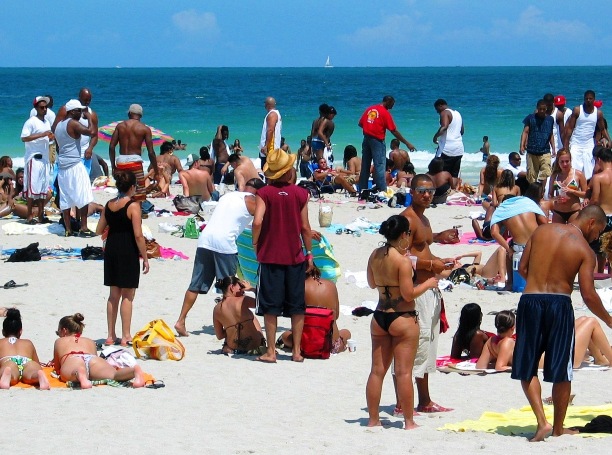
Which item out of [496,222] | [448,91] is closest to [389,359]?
[496,222]

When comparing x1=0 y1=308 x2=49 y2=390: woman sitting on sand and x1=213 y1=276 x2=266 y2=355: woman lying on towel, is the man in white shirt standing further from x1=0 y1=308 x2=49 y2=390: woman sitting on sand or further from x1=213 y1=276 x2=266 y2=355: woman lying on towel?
x1=0 y1=308 x2=49 y2=390: woman sitting on sand

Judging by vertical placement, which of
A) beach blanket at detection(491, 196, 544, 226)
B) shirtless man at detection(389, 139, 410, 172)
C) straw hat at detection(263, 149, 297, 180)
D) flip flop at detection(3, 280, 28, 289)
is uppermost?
straw hat at detection(263, 149, 297, 180)

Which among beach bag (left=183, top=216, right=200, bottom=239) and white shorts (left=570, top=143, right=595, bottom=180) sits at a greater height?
white shorts (left=570, top=143, right=595, bottom=180)

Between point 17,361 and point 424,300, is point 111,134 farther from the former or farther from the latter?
point 424,300

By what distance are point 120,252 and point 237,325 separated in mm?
1041

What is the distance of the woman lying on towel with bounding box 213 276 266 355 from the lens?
25.8 feet

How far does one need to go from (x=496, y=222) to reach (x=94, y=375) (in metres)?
4.27

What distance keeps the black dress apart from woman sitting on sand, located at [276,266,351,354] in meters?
1.27

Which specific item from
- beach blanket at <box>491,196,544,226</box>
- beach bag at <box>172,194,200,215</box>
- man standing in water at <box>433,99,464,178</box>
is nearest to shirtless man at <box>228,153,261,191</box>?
beach blanket at <box>491,196,544,226</box>

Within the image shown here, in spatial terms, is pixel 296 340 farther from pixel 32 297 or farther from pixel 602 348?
pixel 32 297

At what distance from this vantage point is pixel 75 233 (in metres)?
12.7

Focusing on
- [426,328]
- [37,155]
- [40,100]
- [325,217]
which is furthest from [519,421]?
[40,100]

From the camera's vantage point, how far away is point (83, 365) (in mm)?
6879

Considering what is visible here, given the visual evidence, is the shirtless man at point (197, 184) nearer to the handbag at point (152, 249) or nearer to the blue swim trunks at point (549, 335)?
the handbag at point (152, 249)
